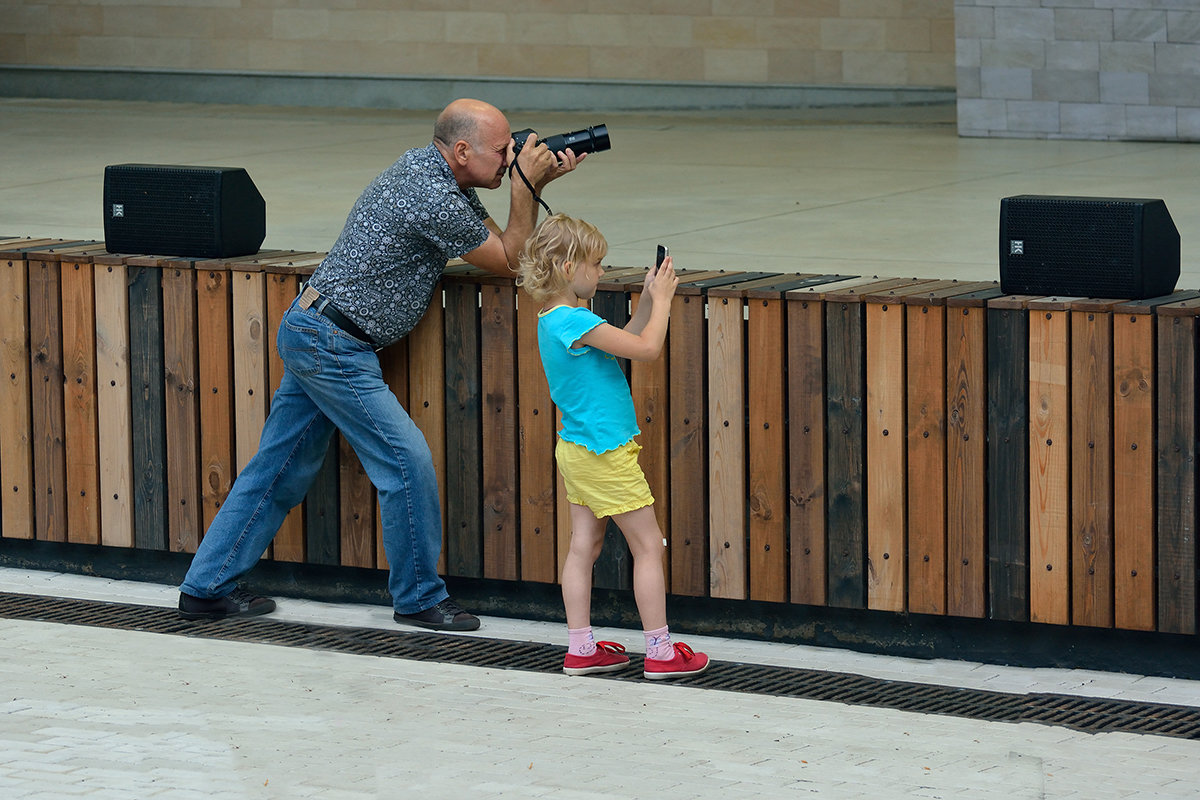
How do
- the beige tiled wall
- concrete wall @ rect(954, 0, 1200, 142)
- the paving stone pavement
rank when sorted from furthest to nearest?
the beige tiled wall, concrete wall @ rect(954, 0, 1200, 142), the paving stone pavement

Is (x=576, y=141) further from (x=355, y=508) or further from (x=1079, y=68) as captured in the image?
(x=1079, y=68)

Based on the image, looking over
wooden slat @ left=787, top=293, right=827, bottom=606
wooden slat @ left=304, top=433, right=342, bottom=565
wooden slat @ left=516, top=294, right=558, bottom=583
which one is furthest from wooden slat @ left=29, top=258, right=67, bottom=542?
wooden slat @ left=787, top=293, right=827, bottom=606

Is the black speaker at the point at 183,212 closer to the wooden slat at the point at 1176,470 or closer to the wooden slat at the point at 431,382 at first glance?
the wooden slat at the point at 431,382

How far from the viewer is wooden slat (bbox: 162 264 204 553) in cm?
637

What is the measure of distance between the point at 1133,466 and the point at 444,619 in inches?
83.5

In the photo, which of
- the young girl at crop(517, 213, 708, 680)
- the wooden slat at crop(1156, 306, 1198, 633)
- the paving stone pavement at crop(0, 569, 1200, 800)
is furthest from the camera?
the young girl at crop(517, 213, 708, 680)

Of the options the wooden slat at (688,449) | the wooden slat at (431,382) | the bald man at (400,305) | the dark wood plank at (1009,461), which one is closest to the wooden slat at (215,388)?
the bald man at (400,305)

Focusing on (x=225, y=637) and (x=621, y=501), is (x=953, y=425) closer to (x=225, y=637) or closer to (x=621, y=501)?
(x=621, y=501)

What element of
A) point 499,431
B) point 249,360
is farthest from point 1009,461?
point 249,360

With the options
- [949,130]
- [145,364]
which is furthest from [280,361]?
[949,130]

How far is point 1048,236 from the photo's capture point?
5410mm

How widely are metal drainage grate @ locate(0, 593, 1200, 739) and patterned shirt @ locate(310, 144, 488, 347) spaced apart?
0.93 meters

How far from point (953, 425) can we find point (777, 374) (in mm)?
536

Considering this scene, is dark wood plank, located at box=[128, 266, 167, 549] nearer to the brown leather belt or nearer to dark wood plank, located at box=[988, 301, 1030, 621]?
the brown leather belt
